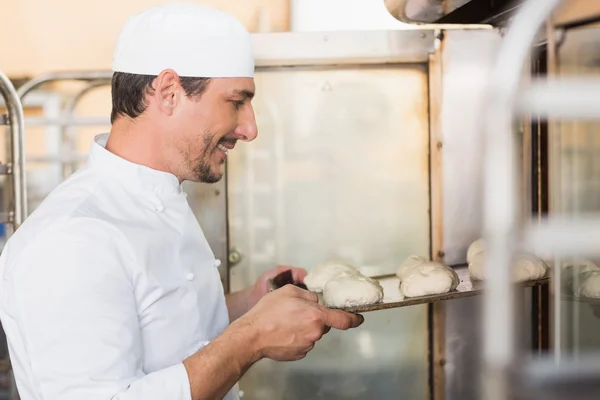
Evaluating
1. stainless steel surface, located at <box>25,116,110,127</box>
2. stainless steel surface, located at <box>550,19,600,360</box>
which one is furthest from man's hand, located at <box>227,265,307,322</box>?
stainless steel surface, located at <box>25,116,110,127</box>

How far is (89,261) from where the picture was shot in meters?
1.00

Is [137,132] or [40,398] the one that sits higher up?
[137,132]

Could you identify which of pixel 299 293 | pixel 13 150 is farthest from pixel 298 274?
pixel 13 150

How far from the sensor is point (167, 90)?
112 cm

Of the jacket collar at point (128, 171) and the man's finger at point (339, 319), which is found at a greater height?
the jacket collar at point (128, 171)

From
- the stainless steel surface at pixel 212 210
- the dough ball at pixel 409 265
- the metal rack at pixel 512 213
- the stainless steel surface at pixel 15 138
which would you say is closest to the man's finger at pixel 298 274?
the dough ball at pixel 409 265

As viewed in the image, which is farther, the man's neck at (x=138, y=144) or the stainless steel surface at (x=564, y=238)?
the man's neck at (x=138, y=144)

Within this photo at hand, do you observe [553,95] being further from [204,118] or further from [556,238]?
[204,118]

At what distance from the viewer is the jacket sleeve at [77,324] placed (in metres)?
0.96

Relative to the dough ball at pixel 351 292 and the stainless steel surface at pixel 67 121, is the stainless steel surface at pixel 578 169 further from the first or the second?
the stainless steel surface at pixel 67 121

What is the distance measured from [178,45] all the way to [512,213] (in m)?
0.73

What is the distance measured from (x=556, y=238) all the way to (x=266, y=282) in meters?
1.04

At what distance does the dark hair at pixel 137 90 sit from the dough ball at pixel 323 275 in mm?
714

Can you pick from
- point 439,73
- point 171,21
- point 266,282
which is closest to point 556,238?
point 171,21
